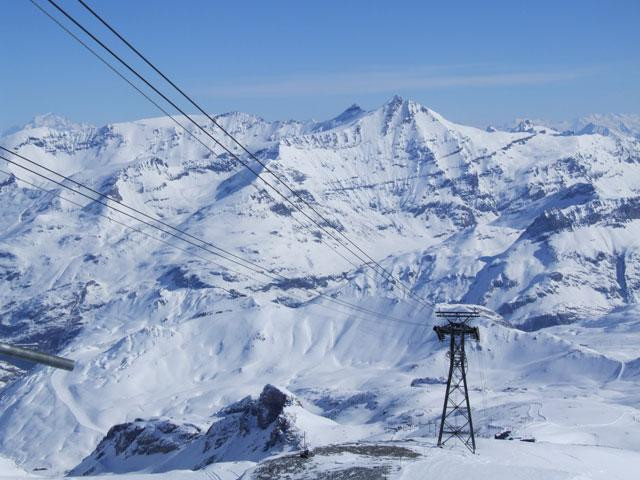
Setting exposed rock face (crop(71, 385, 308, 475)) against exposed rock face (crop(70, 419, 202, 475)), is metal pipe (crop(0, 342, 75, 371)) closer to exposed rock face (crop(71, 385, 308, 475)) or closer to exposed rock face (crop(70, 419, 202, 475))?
exposed rock face (crop(71, 385, 308, 475))

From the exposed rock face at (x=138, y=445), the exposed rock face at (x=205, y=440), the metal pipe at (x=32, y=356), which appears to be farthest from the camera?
the exposed rock face at (x=138, y=445)

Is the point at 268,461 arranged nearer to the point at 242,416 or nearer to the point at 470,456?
the point at 470,456

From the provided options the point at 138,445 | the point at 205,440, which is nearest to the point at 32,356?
the point at 205,440

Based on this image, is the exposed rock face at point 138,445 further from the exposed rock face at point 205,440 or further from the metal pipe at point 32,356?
the metal pipe at point 32,356

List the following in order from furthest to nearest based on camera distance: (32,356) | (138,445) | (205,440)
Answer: (138,445), (205,440), (32,356)

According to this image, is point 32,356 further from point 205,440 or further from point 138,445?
point 138,445

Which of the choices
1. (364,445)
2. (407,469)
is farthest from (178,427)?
(407,469)

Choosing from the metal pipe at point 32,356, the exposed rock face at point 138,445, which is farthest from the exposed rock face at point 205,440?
the metal pipe at point 32,356

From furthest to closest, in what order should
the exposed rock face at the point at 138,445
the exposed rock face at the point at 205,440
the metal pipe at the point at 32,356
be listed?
the exposed rock face at the point at 138,445 → the exposed rock face at the point at 205,440 → the metal pipe at the point at 32,356

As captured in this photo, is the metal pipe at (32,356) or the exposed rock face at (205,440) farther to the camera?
the exposed rock face at (205,440)
